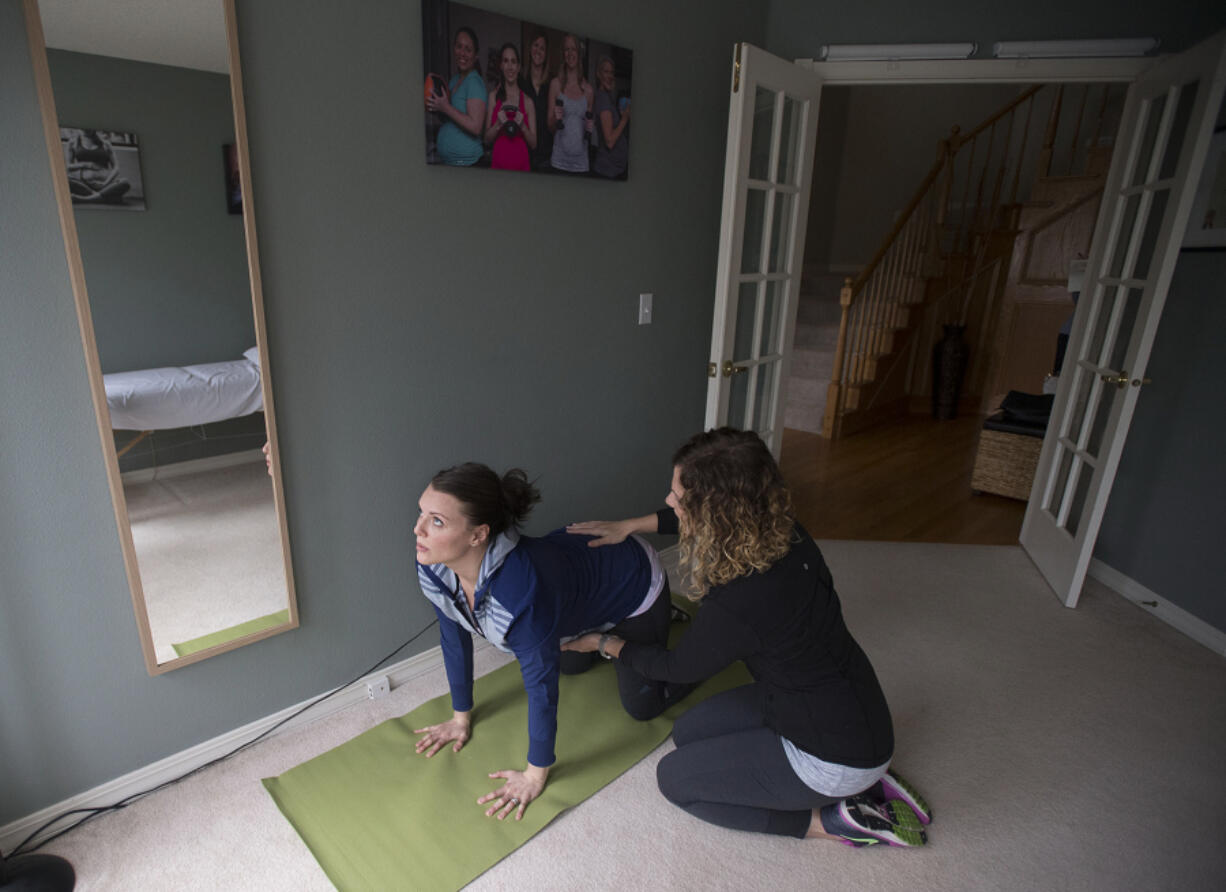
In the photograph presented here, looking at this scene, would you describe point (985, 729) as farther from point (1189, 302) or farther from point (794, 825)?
point (1189, 302)

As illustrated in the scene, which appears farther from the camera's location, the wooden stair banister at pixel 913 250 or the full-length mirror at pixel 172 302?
the wooden stair banister at pixel 913 250

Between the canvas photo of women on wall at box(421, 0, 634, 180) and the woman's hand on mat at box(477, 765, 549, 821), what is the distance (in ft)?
5.04

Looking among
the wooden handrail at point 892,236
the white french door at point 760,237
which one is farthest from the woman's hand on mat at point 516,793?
the wooden handrail at point 892,236

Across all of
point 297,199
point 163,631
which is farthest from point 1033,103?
point 163,631

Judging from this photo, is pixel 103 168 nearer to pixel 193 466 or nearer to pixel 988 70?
pixel 193 466

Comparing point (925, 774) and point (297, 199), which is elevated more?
point (297, 199)

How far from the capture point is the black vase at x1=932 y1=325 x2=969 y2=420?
539 centimetres

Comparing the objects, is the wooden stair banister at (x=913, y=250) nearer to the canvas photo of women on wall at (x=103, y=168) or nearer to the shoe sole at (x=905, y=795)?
the shoe sole at (x=905, y=795)

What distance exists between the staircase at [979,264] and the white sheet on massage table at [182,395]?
4.08m

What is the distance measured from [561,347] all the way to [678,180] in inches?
30.0

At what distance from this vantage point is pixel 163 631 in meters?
1.62

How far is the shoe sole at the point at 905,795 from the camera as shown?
1.64 meters

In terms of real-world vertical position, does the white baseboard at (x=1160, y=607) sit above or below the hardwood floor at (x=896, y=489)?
above

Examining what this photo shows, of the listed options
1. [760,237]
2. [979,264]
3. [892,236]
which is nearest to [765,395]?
[760,237]
